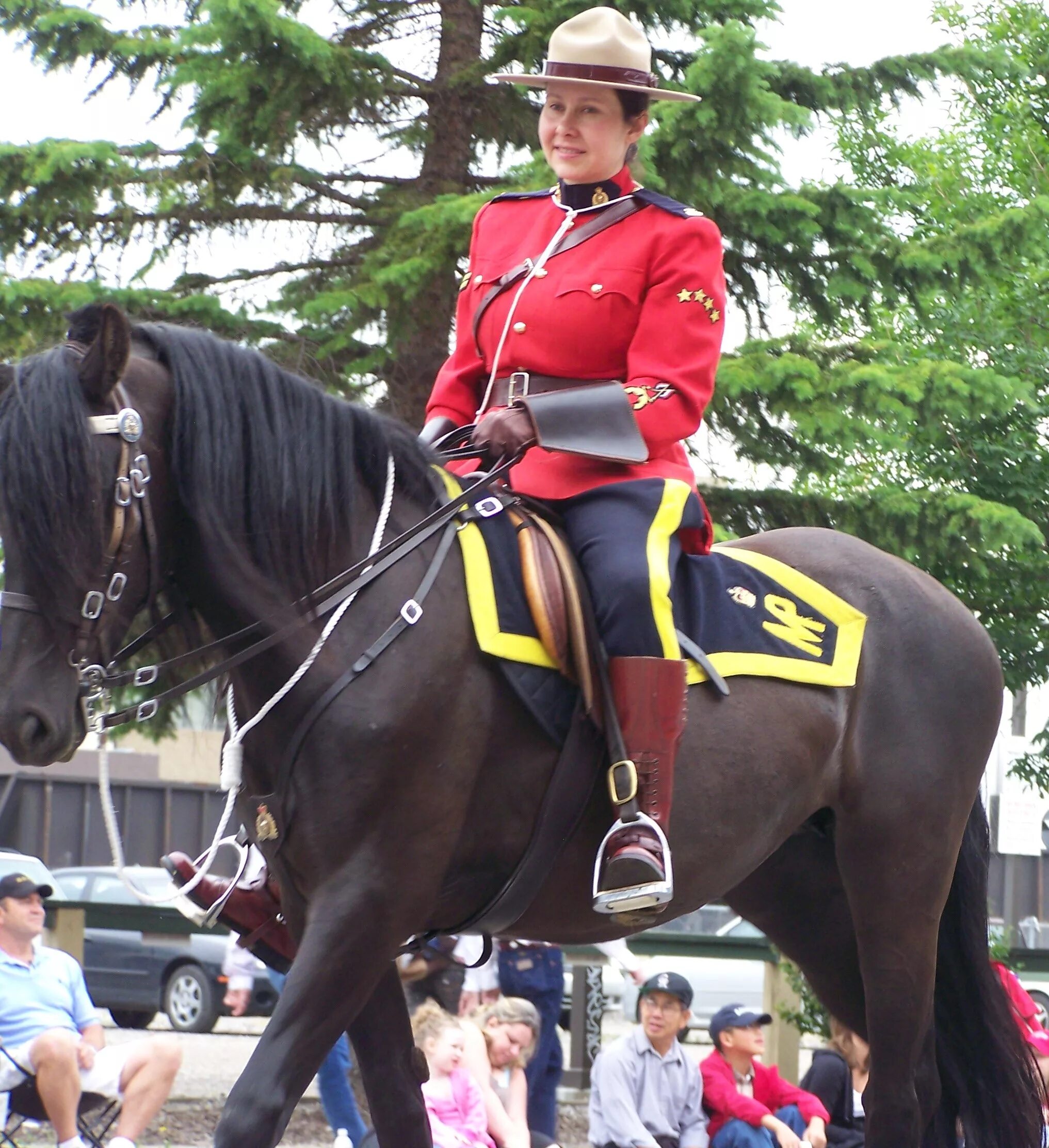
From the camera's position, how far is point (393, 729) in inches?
142

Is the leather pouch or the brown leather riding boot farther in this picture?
the leather pouch

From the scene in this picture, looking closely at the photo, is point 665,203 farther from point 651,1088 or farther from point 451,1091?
point 651,1088

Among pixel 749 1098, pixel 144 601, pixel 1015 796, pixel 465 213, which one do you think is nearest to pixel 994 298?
pixel 1015 796

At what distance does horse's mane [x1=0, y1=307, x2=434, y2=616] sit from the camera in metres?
3.29

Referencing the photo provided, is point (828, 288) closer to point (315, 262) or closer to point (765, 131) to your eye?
point (765, 131)

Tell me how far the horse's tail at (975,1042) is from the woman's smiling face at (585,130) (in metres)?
2.27

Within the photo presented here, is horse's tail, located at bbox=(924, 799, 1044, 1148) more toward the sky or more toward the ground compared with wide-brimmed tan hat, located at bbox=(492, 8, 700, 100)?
more toward the ground

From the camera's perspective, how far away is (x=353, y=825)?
3.55m

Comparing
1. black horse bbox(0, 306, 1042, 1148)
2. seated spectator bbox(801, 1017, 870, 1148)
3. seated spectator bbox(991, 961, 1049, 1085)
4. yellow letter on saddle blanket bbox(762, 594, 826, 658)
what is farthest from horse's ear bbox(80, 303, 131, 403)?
seated spectator bbox(801, 1017, 870, 1148)

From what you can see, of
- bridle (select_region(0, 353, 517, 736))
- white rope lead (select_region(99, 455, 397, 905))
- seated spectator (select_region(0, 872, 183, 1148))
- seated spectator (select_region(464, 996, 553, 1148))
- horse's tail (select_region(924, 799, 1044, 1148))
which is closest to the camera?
bridle (select_region(0, 353, 517, 736))

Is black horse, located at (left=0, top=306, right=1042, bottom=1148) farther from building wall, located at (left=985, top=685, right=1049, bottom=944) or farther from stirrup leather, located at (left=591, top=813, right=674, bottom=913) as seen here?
building wall, located at (left=985, top=685, right=1049, bottom=944)

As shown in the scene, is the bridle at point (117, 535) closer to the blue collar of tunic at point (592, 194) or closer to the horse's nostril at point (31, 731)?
the horse's nostril at point (31, 731)

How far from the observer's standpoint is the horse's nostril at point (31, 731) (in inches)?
128

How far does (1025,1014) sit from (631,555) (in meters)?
2.96
